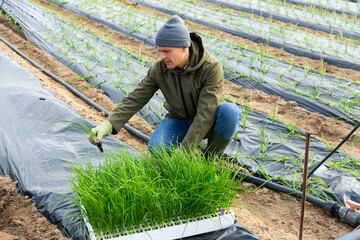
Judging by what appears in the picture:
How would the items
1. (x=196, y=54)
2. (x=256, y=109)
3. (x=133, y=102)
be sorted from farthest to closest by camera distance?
(x=256, y=109) < (x=133, y=102) < (x=196, y=54)

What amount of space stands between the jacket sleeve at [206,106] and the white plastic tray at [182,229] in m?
0.51

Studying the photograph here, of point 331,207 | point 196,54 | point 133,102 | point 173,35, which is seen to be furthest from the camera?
point 133,102

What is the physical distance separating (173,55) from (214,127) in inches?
24.5

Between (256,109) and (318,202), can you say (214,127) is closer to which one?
(318,202)

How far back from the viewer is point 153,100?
4168mm

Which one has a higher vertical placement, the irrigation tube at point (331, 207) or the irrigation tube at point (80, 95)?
the irrigation tube at point (331, 207)

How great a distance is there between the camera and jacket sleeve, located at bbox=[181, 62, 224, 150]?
2621 millimetres

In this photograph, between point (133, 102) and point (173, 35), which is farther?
point (133, 102)

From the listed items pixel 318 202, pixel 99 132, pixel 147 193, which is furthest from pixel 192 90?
pixel 318 202

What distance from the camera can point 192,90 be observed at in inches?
106

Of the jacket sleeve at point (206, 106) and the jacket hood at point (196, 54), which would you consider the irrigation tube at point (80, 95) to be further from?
the jacket hood at point (196, 54)

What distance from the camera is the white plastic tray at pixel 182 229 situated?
215cm

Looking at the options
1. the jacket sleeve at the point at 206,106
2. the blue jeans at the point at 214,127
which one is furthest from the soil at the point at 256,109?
the jacket sleeve at the point at 206,106

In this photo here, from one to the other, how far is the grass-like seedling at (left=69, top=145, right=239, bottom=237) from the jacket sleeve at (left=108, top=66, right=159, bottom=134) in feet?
1.40
